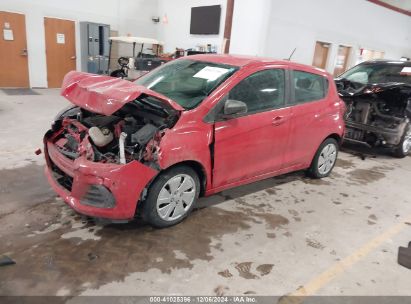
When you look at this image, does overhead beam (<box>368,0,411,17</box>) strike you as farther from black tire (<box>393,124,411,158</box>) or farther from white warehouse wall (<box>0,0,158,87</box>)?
black tire (<box>393,124,411,158</box>)

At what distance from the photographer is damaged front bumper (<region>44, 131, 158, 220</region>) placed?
95.3 inches

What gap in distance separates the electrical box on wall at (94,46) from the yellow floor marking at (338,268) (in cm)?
953

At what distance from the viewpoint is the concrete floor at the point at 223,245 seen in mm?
2244

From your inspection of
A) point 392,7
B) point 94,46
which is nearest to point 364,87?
point 94,46

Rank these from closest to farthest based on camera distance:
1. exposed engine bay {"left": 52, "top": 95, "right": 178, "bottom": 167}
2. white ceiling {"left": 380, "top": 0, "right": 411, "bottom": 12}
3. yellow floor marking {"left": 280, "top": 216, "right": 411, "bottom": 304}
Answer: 1. yellow floor marking {"left": 280, "top": 216, "right": 411, "bottom": 304}
2. exposed engine bay {"left": 52, "top": 95, "right": 178, "bottom": 167}
3. white ceiling {"left": 380, "top": 0, "right": 411, "bottom": 12}

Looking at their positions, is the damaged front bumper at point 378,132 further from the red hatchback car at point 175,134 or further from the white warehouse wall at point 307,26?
the white warehouse wall at point 307,26

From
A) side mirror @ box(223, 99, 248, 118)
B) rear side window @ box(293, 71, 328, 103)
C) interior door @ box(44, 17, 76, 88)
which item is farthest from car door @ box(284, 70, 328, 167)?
interior door @ box(44, 17, 76, 88)

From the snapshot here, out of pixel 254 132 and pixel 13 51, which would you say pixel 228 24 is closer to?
pixel 13 51

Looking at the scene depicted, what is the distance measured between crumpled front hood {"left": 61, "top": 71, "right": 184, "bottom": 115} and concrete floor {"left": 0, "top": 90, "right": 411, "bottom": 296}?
1.03m

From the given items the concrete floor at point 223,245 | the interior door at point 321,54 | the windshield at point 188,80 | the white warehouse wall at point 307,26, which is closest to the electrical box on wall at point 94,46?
the white warehouse wall at point 307,26

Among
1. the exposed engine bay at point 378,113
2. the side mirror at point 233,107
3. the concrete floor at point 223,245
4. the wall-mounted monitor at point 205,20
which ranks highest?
the wall-mounted monitor at point 205,20

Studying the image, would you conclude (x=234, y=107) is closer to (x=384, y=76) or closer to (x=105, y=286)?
(x=105, y=286)

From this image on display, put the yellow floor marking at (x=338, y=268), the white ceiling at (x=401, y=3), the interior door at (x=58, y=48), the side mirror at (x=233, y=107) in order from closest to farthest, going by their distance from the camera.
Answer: the yellow floor marking at (x=338, y=268)
the side mirror at (x=233, y=107)
the interior door at (x=58, y=48)
the white ceiling at (x=401, y=3)

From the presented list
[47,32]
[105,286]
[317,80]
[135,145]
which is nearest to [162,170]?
[135,145]
